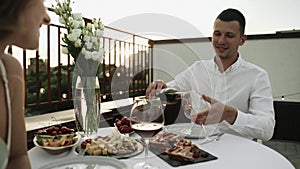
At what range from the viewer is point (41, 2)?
0.57m

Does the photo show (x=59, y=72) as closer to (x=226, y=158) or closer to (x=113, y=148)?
(x=113, y=148)

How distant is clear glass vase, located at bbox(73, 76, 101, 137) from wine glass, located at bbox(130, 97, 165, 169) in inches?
15.3

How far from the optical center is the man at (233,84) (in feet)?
4.58

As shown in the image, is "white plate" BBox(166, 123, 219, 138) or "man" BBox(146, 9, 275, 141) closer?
"white plate" BBox(166, 123, 219, 138)

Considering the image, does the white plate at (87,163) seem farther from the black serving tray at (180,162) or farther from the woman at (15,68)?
the black serving tray at (180,162)

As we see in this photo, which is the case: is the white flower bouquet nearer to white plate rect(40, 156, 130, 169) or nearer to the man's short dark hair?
white plate rect(40, 156, 130, 169)

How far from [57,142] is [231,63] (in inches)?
58.9

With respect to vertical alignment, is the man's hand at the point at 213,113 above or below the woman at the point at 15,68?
below

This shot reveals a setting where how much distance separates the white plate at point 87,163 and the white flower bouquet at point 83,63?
0.41 meters

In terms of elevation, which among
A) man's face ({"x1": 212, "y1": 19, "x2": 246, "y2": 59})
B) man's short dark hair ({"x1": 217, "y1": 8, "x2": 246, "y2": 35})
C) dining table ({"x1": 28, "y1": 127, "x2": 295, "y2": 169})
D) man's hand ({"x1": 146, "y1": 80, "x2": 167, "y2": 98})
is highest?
man's short dark hair ({"x1": 217, "y1": 8, "x2": 246, "y2": 35})

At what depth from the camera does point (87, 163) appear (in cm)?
77

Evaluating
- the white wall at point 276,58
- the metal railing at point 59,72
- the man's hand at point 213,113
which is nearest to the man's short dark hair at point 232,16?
the man's hand at point 213,113

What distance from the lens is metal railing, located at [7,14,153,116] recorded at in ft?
9.32

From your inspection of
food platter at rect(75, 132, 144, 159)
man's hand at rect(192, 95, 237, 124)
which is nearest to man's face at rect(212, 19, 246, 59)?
man's hand at rect(192, 95, 237, 124)
